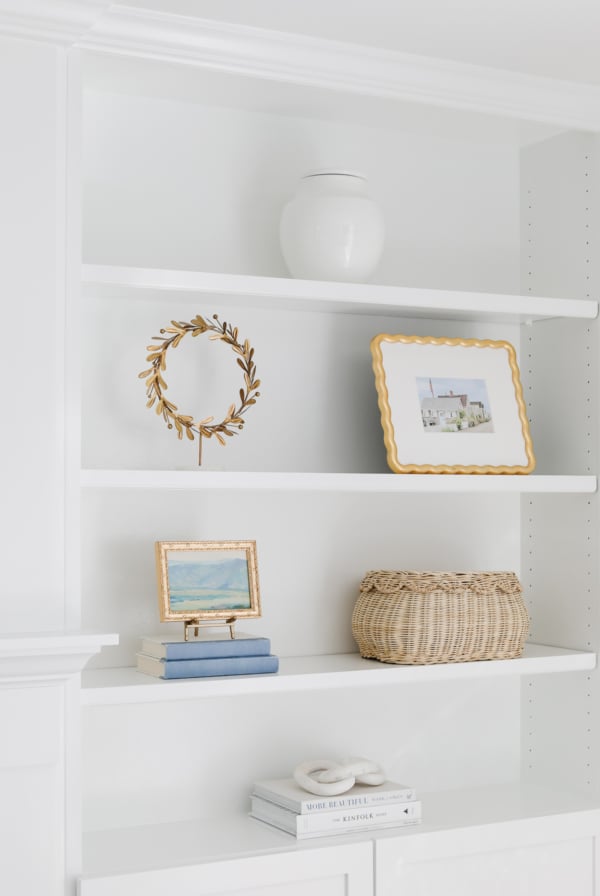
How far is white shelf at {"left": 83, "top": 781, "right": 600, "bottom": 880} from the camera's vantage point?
7.31 ft

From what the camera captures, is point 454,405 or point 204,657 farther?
point 454,405

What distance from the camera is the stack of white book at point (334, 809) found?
7.68 ft

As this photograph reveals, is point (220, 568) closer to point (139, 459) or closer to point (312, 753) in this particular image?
point (139, 459)

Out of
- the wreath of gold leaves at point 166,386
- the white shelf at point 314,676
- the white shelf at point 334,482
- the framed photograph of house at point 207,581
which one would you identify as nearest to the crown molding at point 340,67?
the wreath of gold leaves at point 166,386

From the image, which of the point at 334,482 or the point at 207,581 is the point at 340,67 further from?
the point at 207,581

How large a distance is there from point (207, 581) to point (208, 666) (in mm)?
181

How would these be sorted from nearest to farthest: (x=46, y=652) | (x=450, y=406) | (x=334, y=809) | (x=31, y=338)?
(x=46, y=652), (x=31, y=338), (x=334, y=809), (x=450, y=406)

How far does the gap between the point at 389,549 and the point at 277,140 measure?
969 mm

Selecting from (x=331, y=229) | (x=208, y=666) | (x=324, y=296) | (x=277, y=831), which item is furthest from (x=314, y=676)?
(x=331, y=229)

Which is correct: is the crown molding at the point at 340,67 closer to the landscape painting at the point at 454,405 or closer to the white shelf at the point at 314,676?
the landscape painting at the point at 454,405

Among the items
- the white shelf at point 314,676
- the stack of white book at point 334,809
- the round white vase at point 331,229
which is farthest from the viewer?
the round white vase at point 331,229

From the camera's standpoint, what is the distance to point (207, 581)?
2395 millimetres

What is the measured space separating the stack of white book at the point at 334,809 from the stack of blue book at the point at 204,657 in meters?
0.28

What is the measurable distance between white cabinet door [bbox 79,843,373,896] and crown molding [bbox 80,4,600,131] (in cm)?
150
